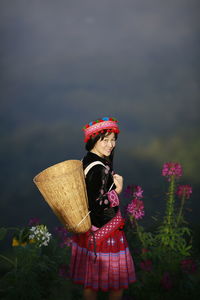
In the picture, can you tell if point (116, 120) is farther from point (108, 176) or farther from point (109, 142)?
point (108, 176)

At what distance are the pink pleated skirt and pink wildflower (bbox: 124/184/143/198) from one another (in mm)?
896

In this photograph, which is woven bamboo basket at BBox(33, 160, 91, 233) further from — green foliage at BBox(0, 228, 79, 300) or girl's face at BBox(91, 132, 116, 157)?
green foliage at BBox(0, 228, 79, 300)

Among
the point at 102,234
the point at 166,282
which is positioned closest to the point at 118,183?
the point at 102,234

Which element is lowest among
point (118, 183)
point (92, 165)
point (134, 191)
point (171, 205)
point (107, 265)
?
point (107, 265)

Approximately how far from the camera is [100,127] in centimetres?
322

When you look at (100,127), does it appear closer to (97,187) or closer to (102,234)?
(97,187)

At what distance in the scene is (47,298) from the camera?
165 inches

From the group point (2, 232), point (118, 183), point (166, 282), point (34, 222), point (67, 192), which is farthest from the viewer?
point (34, 222)

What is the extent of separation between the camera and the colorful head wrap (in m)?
3.22

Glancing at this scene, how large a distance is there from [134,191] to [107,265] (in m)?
1.17

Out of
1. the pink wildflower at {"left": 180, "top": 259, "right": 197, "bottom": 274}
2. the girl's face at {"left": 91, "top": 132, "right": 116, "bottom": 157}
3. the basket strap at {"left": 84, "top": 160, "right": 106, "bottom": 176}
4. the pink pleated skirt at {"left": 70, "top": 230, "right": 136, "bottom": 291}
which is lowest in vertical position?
the pink wildflower at {"left": 180, "top": 259, "right": 197, "bottom": 274}

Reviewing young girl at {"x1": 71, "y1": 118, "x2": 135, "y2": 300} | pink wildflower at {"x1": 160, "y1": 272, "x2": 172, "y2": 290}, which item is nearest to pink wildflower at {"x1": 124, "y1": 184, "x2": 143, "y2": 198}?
young girl at {"x1": 71, "y1": 118, "x2": 135, "y2": 300}

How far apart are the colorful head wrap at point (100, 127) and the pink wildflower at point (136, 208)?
42.5 inches

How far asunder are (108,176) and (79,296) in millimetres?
2228
